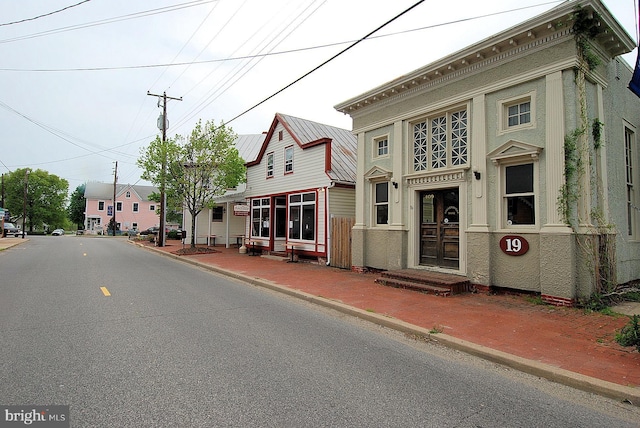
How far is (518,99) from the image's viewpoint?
8891 millimetres

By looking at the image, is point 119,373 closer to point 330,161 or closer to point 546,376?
point 546,376

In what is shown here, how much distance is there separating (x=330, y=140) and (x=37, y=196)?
2835 inches

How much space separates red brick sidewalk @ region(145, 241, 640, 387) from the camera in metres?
4.77

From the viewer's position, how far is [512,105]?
30.1 ft

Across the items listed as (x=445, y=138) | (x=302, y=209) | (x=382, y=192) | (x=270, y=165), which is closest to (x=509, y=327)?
(x=445, y=138)

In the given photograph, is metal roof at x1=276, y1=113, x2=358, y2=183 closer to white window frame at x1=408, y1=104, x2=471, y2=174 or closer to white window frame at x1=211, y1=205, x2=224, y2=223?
white window frame at x1=408, y1=104, x2=471, y2=174

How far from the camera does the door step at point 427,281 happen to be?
29.5ft

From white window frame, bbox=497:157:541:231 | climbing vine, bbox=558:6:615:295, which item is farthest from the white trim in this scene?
climbing vine, bbox=558:6:615:295

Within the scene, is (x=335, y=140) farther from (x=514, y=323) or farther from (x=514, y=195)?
(x=514, y=323)

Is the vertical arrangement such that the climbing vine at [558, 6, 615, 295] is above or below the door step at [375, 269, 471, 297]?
above

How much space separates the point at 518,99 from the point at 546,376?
6.76 m

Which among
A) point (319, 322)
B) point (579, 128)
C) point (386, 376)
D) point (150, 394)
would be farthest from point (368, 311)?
point (579, 128)

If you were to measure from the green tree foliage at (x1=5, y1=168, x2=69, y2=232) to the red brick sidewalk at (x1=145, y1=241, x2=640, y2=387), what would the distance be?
7389cm

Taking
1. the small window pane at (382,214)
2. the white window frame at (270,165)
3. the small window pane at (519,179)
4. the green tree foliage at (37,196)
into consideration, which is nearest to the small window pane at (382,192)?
the small window pane at (382,214)
